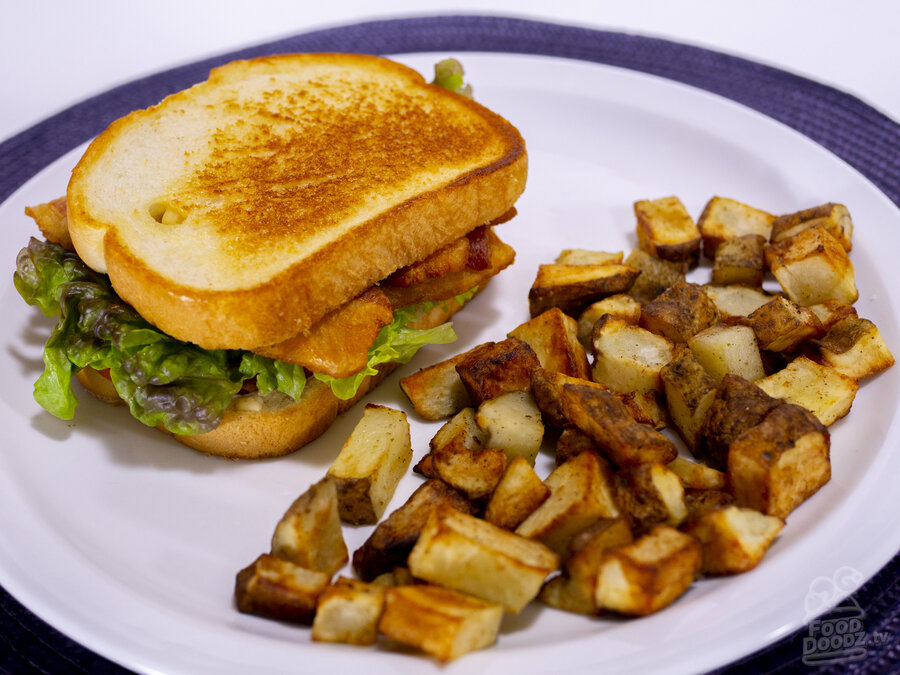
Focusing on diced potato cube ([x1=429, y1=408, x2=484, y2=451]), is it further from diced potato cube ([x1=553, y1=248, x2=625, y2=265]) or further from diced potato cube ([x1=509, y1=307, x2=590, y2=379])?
diced potato cube ([x1=553, y1=248, x2=625, y2=265])

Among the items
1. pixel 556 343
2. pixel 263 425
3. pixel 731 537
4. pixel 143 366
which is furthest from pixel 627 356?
pixel 143 366

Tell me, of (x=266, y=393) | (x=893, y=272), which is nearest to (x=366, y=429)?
(x=266, y=393)

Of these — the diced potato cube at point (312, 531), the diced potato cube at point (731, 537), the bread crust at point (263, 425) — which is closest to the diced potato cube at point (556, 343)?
the bread crust at point (263, 425)

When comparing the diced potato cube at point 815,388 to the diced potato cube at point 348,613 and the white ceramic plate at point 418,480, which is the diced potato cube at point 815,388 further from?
the diced potato cube at point 348,613

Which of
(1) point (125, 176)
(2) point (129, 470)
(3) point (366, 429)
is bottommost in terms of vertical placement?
(2) point (129, 470)

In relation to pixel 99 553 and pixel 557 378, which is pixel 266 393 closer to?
pixel 99 553

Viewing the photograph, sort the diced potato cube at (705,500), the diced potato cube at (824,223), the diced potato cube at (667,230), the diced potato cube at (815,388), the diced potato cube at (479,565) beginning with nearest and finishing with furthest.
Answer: the diced potato cube at (479,565), the diced potato cube at (705,500), the diced potato cube at (815,388), the diced potato cube at (824,223), the diced potato cube at (667,230)
